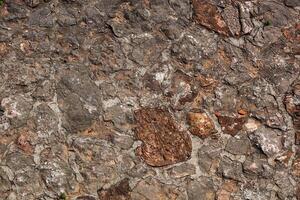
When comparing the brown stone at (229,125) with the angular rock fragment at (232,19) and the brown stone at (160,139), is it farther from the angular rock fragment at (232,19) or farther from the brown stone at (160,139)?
the angular rock fragment at (232,19)

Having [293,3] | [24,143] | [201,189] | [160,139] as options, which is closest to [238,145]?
[201,189]

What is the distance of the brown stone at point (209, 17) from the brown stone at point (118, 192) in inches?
55.8

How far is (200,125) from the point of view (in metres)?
4.29

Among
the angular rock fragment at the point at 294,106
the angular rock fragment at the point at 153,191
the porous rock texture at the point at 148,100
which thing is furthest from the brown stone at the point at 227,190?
the angular rock fragment at the point at 294,106

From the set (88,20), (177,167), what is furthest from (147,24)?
(177,167)

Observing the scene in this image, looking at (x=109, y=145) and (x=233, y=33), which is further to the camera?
(x=233, y=33)

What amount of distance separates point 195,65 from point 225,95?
0.34 m

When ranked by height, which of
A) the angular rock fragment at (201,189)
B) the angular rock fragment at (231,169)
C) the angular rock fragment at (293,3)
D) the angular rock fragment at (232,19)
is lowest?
the angular rock fragment at (201,189)

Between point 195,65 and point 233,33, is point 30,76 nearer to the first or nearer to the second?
point 195,65

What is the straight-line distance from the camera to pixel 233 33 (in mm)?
4480

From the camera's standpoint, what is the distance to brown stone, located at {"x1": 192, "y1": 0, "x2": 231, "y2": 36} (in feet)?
14.5

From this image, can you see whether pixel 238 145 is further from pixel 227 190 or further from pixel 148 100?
pixel 148 100

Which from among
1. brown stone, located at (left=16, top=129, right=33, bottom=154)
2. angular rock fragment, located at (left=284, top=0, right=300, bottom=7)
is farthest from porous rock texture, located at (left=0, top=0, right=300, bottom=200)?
angular rock fragment, located at (left=284, top=0, right=300, bottom=7)

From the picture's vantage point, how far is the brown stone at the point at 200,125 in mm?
4277
